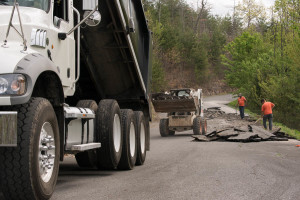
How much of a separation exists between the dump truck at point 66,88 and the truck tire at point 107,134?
0.02m

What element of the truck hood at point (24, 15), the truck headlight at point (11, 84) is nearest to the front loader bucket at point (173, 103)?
the truck hood at point (24, 15)

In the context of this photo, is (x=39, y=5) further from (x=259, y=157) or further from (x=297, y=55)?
(x=297, y=55)

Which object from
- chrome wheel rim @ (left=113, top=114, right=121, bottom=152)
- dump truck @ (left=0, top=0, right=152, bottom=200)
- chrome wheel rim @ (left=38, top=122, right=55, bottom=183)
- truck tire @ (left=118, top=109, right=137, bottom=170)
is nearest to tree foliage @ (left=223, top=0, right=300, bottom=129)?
dump truck @ (left=0, top=0, right=152, bottom=200)

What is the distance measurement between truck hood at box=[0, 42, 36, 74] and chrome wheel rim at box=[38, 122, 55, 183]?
769mm

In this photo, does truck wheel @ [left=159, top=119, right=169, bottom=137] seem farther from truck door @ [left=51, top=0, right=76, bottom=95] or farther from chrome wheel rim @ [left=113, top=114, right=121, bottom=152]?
truck door @ [left=51, top=0, right=76, bottom=95]

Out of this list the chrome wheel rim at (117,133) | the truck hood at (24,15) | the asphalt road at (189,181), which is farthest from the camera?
the chrome wheel rim at (117,133)

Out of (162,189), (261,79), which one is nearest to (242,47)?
(261,79)

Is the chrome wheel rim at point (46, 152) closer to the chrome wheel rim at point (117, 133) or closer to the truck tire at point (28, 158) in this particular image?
the truck tire at point (28, 158)

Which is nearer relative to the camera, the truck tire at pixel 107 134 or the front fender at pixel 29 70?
the front fender at pixel 29 70

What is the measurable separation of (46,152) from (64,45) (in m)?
1.99

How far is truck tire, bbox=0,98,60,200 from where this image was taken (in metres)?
4.54

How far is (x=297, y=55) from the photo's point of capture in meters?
33.1

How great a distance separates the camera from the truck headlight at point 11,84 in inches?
178

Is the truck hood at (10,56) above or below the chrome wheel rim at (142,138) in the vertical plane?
above
